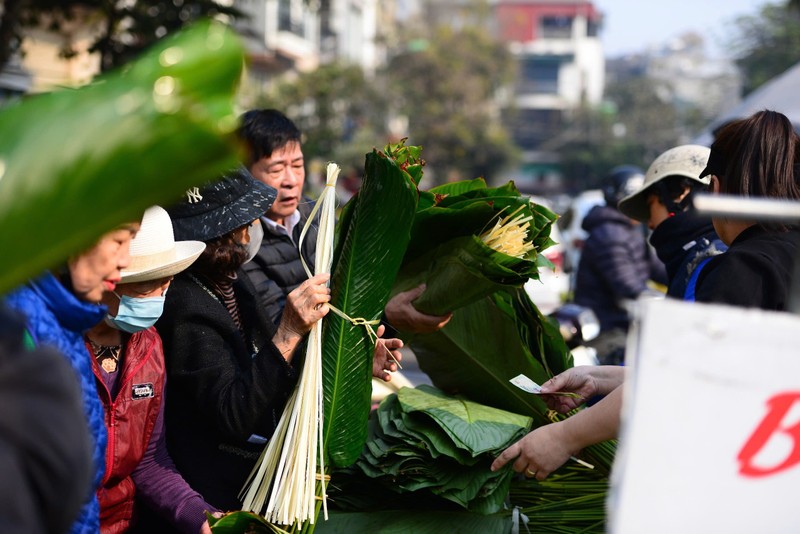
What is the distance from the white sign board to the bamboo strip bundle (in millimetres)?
1085

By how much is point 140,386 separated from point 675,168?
89.7 inches

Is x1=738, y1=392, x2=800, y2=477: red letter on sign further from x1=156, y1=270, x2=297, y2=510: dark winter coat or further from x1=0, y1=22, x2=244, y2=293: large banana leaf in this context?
x1=156, y1=270, x2=297, y2=510: dark winter coat

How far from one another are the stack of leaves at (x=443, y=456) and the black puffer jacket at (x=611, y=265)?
355cm

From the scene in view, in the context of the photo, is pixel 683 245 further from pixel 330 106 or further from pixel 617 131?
pixel 617 131

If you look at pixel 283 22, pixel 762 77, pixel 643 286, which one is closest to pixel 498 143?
pixel 283 22

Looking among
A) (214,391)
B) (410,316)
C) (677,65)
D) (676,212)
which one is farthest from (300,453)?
(677,65)

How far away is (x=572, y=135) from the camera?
262 ft

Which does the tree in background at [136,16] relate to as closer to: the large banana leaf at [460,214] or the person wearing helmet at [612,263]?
the person wearing helmet at [612,263]

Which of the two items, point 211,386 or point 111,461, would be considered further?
point 211,386

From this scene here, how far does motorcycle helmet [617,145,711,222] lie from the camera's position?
3818 millimetres

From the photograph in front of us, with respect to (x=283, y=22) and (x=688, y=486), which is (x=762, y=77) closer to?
(x=283, y=22)

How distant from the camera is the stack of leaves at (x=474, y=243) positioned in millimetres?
2746

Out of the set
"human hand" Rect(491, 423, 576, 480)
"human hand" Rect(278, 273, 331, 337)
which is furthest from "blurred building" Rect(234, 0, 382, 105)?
"human hand" Rect(491, 423, 576, 480)

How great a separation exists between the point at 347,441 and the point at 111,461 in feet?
1.93
